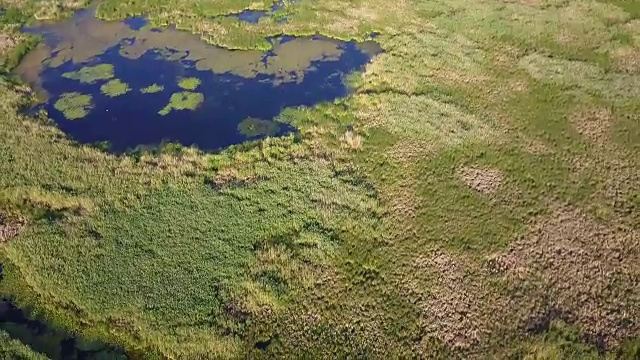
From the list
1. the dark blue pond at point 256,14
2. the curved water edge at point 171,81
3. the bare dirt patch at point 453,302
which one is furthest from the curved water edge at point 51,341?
the dark blue pond at point 256,14

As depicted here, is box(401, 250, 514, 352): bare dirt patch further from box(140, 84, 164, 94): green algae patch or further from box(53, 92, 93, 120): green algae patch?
box(53, 92, 93, 120): green algae patch

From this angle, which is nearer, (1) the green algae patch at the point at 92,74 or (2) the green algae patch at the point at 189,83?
(2) the green algae patch at the point at 189,83

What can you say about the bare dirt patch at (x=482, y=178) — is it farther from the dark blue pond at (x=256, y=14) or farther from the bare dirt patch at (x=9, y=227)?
the dark blue pond at (x=256, y=14)

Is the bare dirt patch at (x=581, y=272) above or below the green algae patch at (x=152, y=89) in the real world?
below

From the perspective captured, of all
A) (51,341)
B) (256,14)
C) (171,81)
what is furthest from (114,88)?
(51,341)

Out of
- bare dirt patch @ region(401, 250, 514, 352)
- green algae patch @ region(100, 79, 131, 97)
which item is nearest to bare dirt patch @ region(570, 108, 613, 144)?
bare dirt patch @ region(401, 250, 514, 352)

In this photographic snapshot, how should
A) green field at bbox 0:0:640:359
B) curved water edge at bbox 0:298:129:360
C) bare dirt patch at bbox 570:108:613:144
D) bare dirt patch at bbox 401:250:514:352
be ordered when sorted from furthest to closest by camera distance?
bare dirt patch at bbox 570:108:613:144 → green field at bbox 0:0:640:359 → curved water edge at bbox 0:298:129:360 → bare dirt patch at bbox 401:250:514:352

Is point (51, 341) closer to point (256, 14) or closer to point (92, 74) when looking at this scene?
point (92, 74)
